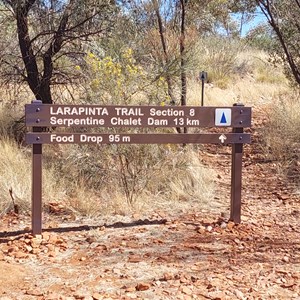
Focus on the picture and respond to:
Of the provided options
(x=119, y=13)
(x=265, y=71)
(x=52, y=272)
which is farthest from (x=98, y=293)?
(x=265, y=71)

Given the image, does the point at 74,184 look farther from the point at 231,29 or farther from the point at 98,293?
the point at 231,29

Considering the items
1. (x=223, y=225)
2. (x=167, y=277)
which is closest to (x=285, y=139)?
(x=223, y=225)

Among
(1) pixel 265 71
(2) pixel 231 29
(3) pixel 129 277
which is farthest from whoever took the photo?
(2) pixel 231 29

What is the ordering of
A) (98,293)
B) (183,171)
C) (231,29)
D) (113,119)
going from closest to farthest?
(98,293) → (113,119) → (183,171) → (231,29)

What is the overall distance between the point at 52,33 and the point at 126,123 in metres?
4.85

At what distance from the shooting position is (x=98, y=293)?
4.05 metres

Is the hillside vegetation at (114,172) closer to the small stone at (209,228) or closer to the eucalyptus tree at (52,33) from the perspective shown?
the small stone at (209,228)

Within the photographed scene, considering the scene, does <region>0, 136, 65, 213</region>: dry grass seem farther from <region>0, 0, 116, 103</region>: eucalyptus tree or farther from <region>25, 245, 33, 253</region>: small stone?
<region>0, 0, 116, 103</region>: eucalyptus tree

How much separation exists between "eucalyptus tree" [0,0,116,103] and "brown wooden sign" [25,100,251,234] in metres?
4.21

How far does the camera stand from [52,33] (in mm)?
9906

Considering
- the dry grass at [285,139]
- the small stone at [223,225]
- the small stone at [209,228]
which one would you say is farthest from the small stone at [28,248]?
the dry grass at [285,139]

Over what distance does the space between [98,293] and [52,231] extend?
5.79 feet

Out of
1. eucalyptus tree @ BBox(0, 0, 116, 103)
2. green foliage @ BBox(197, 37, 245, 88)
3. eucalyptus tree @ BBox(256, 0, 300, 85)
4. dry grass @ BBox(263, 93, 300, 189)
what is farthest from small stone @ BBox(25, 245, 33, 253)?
green foliage @ BBox(197, 37, 245, 88)

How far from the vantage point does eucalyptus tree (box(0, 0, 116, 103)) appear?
31.3ft
